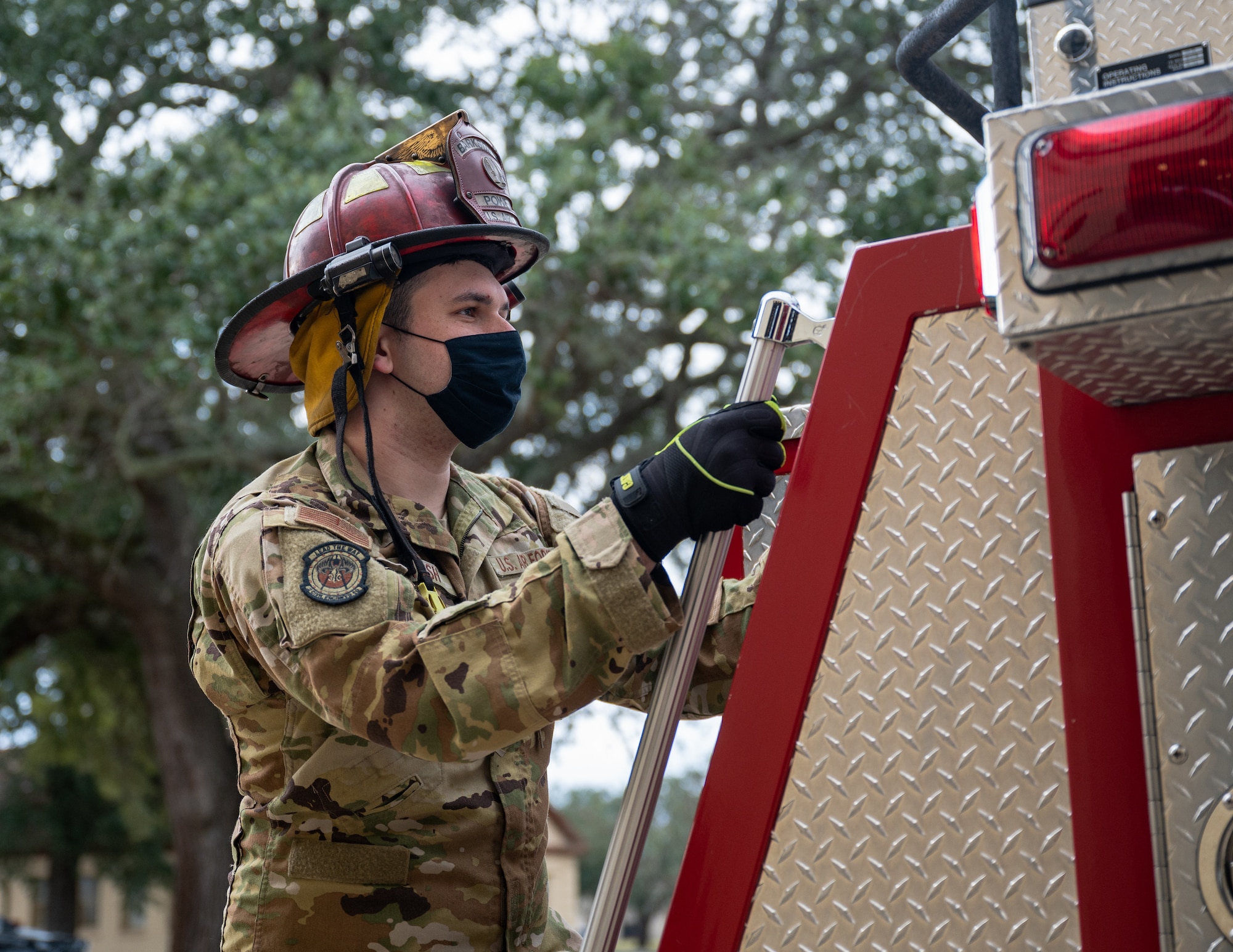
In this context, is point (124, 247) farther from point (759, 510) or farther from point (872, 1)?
point (759, 510)

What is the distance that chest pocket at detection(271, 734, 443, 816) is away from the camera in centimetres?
197

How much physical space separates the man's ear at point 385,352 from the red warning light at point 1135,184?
1.46m

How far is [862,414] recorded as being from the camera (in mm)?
1417

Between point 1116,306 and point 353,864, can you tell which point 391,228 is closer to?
point 353,864

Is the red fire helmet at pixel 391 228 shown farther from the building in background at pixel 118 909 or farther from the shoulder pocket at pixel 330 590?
the building in background at pixel 118 909

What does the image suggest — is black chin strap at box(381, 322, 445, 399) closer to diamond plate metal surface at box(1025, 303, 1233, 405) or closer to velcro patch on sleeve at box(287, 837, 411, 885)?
velcro patch on sleeve at box(287, 837, 411, 885)

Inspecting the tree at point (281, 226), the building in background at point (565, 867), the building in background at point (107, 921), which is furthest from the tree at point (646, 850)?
the tree at point (281, 226)

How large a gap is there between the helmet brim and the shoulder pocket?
625 millimetres

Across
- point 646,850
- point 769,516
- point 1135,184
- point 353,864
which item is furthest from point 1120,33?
point 646,850

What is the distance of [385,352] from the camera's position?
236 cm

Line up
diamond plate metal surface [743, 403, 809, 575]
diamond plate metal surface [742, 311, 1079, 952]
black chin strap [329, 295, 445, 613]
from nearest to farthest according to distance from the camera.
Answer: diamond plate metal surface [742, 311, 1079, 952], diamond plate metal surface [743, 403, 809, 575], black chin strap [329, 295, 445, 613]

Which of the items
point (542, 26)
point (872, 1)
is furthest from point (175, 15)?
point (872, 1)

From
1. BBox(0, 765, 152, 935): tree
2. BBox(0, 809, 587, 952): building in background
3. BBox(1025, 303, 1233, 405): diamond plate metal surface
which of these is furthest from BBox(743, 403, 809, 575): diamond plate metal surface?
BBox(0, 809, 587, 952): building in background

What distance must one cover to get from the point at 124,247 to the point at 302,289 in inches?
252
